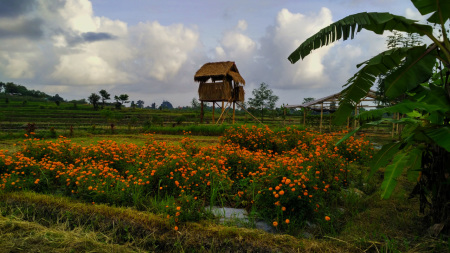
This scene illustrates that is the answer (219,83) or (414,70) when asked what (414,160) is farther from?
(219,83)

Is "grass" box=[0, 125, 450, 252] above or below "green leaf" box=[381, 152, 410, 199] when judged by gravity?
below

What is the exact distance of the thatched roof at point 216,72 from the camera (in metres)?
19.4

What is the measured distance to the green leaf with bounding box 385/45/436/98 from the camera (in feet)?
11.5

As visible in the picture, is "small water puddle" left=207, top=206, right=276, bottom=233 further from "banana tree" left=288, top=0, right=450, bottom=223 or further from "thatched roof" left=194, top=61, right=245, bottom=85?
"thatched roof" left=194, top=61, right=245, bottom=85

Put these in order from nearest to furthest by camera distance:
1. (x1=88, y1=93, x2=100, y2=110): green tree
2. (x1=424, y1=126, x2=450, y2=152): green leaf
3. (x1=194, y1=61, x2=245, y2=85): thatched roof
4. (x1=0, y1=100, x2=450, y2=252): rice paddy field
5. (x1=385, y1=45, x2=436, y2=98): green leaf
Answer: (x1=424, y1=126, x2=450, y2=152): green leaf → (x1=0, y1=100, x2=450, y2=252): rice paddy field → (x1=385, y1=45, x2=436, y2=98): green leaf → (x1=194, y1=61, x2=245, y2=85): thatched roof → (x1=88, y1=93, x2=100, y2=110): green tree

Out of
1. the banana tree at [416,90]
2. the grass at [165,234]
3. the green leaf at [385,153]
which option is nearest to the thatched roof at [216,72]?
the banana tree at [416,90]

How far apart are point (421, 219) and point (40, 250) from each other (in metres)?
4.84

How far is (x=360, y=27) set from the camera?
3504mm

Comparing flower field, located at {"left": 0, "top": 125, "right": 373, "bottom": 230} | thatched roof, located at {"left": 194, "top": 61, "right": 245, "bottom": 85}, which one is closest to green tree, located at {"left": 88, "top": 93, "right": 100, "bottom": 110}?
thatched roof, located at {"left": 194, "top": 61, "right": 245, "bottom": 85}

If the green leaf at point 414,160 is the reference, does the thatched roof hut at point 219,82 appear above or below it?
above

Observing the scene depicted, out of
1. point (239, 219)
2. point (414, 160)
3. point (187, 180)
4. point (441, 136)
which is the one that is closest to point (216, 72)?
point (187, 180)

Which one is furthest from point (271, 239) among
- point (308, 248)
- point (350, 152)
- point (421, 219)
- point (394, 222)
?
point (350, 152)

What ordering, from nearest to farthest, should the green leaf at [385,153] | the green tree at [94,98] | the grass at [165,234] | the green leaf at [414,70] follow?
the grass at [165,234]
the green leaf at [414,70]
the green leaf at [385,153]
the green tree at [94,98]

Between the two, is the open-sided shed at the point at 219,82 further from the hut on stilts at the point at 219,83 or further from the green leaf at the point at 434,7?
the green leaf at the point at 434,7
